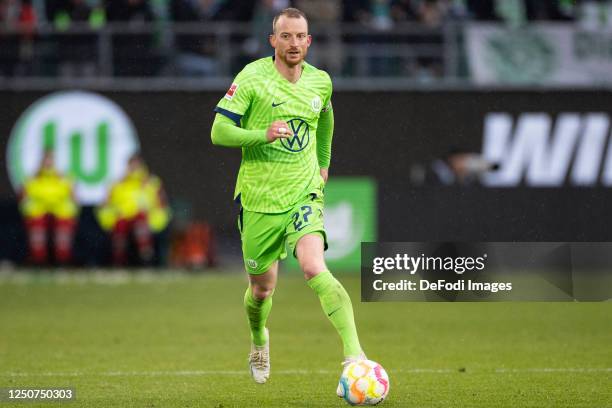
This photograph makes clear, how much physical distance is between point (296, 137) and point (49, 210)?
13.4 m

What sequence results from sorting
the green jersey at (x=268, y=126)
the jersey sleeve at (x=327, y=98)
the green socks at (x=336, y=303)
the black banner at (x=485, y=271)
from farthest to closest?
the black banner at (x=485, y=271) → the jersey sleeve at (x=327, y=98) → the green jersey at (x=268, y=126) → the green socks at (x=336, y=303)

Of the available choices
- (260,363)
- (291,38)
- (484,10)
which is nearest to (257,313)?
(260,363)

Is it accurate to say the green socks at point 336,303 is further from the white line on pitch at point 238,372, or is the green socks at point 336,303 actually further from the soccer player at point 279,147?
the white line on pitch at point 238,372

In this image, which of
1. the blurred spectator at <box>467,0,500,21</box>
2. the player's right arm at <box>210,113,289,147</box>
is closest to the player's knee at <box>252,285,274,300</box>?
the player's right arm at <box>210,113,289,147</box>

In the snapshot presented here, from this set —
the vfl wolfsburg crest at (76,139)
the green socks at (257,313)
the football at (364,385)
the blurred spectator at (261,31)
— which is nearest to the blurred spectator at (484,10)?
the blurred spectator at (261,31)

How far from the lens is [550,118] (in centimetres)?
2092

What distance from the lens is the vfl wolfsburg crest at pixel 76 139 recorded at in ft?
68.3

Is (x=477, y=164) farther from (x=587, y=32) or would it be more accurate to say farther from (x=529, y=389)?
(x=529, y=389)

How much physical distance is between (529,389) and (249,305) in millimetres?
1952

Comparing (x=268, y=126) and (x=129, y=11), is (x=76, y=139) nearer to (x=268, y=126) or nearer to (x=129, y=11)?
(x=129, y=11)

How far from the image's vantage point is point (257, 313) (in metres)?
8.32

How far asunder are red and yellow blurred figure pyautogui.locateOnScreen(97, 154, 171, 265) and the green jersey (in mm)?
13065

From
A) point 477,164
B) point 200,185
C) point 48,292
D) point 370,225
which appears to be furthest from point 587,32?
point 48,292

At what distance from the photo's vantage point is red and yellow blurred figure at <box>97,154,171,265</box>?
20719mm
